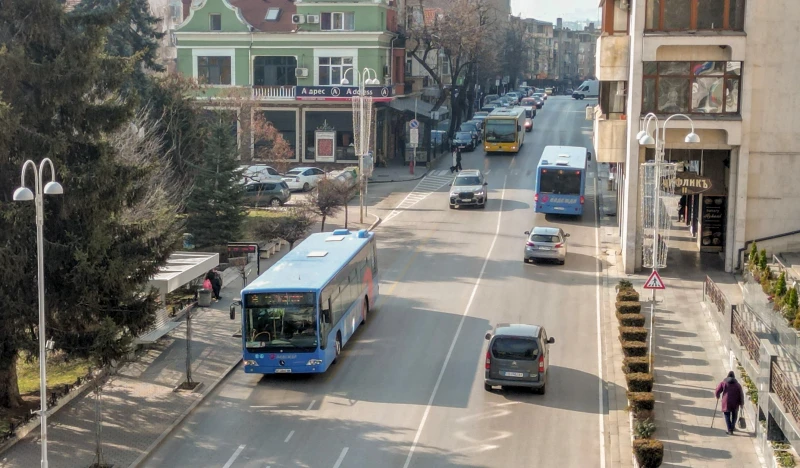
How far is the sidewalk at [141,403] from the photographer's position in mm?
22891

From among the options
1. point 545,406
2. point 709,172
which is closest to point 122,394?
point 545,406

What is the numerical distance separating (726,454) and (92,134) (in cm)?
1656

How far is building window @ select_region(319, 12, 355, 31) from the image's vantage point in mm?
71125

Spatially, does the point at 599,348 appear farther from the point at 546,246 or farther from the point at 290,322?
the point at 546,246

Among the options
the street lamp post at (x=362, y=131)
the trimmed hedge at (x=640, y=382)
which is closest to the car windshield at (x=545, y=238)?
the street lamp post at (x=362, y=131)

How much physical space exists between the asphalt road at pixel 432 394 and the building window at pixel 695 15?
32.7ft

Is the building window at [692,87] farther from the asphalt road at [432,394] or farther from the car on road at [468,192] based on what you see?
the car on road at [468,192]

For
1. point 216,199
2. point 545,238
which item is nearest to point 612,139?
point 545,238

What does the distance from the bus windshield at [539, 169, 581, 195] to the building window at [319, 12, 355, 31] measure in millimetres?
25887

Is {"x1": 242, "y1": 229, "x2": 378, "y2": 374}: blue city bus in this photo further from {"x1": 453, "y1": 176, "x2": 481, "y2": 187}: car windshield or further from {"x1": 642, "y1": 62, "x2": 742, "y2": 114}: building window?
{"x1": 453, "y1": 176, "x2": 481, "y2": 187}: car windshield

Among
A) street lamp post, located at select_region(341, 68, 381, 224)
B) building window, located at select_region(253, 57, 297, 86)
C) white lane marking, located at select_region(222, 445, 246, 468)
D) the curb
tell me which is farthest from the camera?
building window, located at select_region(253, 57, 297, 86)

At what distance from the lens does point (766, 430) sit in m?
21.7

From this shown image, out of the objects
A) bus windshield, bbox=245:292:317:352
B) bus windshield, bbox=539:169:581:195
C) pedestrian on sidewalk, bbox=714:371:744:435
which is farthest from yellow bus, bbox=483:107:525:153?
pedestrian on sidewalk, bbox=714:371:744:435

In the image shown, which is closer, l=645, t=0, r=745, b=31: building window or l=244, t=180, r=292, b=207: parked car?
l=645, t=0, r=745, b=31: building window
